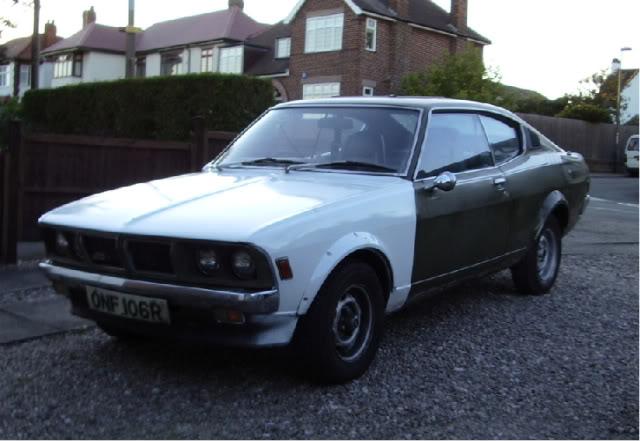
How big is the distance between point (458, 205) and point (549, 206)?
5.33 ft

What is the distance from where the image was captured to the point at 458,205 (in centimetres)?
504

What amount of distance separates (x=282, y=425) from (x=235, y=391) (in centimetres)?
52

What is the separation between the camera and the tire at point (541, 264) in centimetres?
628

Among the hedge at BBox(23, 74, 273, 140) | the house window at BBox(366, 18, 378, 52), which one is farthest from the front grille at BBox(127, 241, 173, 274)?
the house window at BBox(366, 18, 378, 52)

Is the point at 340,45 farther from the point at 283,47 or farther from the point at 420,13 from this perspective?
the point at 283,47

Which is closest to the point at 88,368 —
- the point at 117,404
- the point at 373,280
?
the point at 117,404

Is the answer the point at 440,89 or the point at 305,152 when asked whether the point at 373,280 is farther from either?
the point at 440,89

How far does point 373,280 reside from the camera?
13.9 ft

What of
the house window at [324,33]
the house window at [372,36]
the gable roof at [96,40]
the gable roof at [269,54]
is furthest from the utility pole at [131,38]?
the gable roof at [96,40]

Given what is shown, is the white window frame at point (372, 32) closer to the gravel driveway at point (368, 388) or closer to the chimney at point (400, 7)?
the chimney at point (400, 7)

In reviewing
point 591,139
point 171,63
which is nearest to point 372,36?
point 591,139

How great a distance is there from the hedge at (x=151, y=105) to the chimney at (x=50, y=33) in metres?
49.5

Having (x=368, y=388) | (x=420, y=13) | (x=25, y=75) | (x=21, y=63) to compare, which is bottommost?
(x=368, y=388)

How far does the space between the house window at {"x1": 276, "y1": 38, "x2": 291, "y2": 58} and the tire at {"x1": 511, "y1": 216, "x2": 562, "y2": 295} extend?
33752 mm
